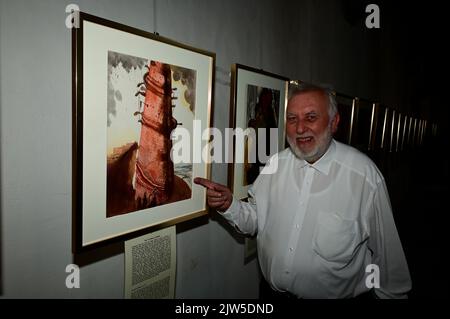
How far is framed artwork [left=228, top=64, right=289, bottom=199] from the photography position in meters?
1.72

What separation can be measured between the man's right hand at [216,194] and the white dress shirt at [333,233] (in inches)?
3.4

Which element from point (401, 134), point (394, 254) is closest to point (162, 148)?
point (394, 254)

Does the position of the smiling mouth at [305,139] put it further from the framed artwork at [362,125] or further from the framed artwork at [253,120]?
the framed artwork at [362,125]

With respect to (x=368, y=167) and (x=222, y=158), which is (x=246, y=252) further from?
(x=368, y=167)

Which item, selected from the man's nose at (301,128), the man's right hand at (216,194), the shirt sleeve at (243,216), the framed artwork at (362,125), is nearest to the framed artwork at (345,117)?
the framed artwork at (362,125)

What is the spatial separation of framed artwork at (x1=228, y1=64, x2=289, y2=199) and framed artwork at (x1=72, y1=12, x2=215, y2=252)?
26 centimetres

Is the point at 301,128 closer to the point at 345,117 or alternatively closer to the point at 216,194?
the point at 216,194

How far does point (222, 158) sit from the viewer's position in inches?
69.4

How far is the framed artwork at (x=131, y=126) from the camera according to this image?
989mm

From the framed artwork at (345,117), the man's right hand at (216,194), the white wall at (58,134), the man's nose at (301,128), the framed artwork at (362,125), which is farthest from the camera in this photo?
the framed artwork at (362,125)

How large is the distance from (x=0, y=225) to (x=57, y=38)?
59cm

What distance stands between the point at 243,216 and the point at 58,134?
3.51 feet

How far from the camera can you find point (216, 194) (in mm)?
1581
